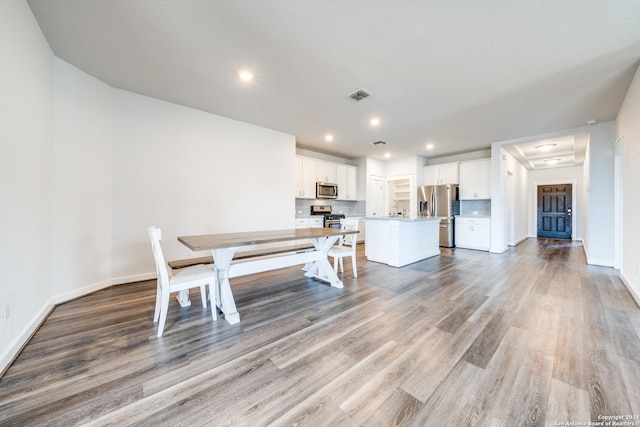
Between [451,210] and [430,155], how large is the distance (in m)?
1.74

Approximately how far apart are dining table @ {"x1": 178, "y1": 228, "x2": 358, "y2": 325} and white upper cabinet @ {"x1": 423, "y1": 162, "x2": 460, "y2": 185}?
14.9ft

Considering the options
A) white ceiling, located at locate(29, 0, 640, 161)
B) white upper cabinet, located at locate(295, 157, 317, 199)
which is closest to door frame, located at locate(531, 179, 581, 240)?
white ceiling, located at locate(29, 0, 640, 161)

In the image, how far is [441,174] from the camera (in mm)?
6824

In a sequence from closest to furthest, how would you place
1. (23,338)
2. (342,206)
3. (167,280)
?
(23,338) → (167,280) → (342,206)

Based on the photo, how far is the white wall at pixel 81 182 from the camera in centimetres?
263

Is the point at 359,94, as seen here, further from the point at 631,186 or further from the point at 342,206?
the point at 342,206

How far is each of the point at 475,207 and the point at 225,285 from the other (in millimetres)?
6713

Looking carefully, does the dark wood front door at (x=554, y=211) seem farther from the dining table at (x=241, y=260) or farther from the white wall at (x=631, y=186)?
the dining table at (x=241, y=260)

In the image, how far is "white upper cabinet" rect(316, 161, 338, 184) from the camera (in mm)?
6137

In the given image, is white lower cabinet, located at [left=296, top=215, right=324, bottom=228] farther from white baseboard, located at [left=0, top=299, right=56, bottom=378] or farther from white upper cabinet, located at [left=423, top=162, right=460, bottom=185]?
white baseboard, located at [left=0, top=299, right=56, bottom=378]

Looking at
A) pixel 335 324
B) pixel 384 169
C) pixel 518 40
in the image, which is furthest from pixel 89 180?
pixel 384 169

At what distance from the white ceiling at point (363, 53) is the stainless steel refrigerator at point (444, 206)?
8.60 feet

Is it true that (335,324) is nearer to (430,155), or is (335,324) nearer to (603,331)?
(603,331)

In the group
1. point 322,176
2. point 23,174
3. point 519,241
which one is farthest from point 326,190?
point 519,241
